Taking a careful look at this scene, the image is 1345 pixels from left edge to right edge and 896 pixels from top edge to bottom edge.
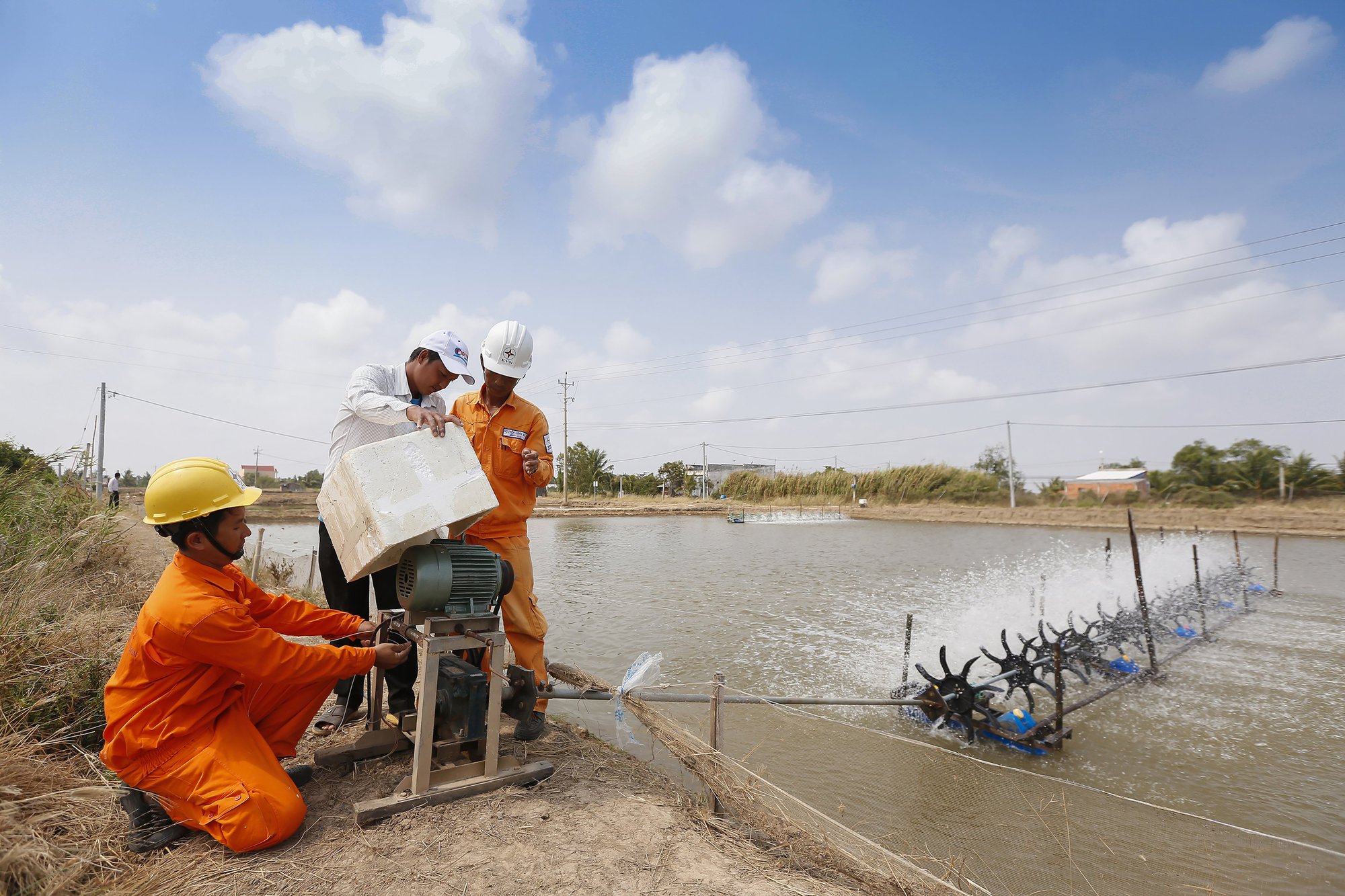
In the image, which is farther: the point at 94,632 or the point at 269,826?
the point at 94,632

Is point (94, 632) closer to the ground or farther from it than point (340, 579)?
closer to the ground

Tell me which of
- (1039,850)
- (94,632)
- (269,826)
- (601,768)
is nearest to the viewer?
(269,826)

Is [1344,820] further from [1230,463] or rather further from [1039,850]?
[1230,463]

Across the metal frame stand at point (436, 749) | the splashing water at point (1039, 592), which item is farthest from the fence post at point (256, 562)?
the splashing water at point (1039, 592)

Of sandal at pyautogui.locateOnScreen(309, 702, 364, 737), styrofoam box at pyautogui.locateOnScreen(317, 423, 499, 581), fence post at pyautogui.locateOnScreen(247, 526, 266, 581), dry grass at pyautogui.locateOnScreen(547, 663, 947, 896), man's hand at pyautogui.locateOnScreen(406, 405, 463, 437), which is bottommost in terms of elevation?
dry grass at pyautogui.locateOnScreen(547, 663, 947, 896)

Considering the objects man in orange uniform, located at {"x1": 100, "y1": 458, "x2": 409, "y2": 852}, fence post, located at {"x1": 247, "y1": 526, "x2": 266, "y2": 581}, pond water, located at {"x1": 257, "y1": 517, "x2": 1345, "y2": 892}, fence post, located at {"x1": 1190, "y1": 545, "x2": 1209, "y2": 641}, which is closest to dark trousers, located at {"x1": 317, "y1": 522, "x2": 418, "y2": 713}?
man in orange uniform, located at {"x1": 100, "y1": 458, "x2": 409, "y2": 852}

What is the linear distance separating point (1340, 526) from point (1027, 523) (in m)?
10.0

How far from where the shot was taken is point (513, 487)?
3.47 m

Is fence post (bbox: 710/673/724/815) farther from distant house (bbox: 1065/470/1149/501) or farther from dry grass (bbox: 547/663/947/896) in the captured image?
distant house (bbox: 1065/470/1149/501)

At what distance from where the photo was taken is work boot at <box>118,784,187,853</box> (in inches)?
90.3

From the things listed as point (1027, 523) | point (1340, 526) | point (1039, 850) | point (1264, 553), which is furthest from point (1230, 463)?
point (1039, 850)

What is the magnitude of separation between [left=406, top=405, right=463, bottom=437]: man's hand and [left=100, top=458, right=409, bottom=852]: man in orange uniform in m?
0.71

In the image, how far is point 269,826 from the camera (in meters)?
2.29

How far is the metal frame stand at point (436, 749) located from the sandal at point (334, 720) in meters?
0.46
